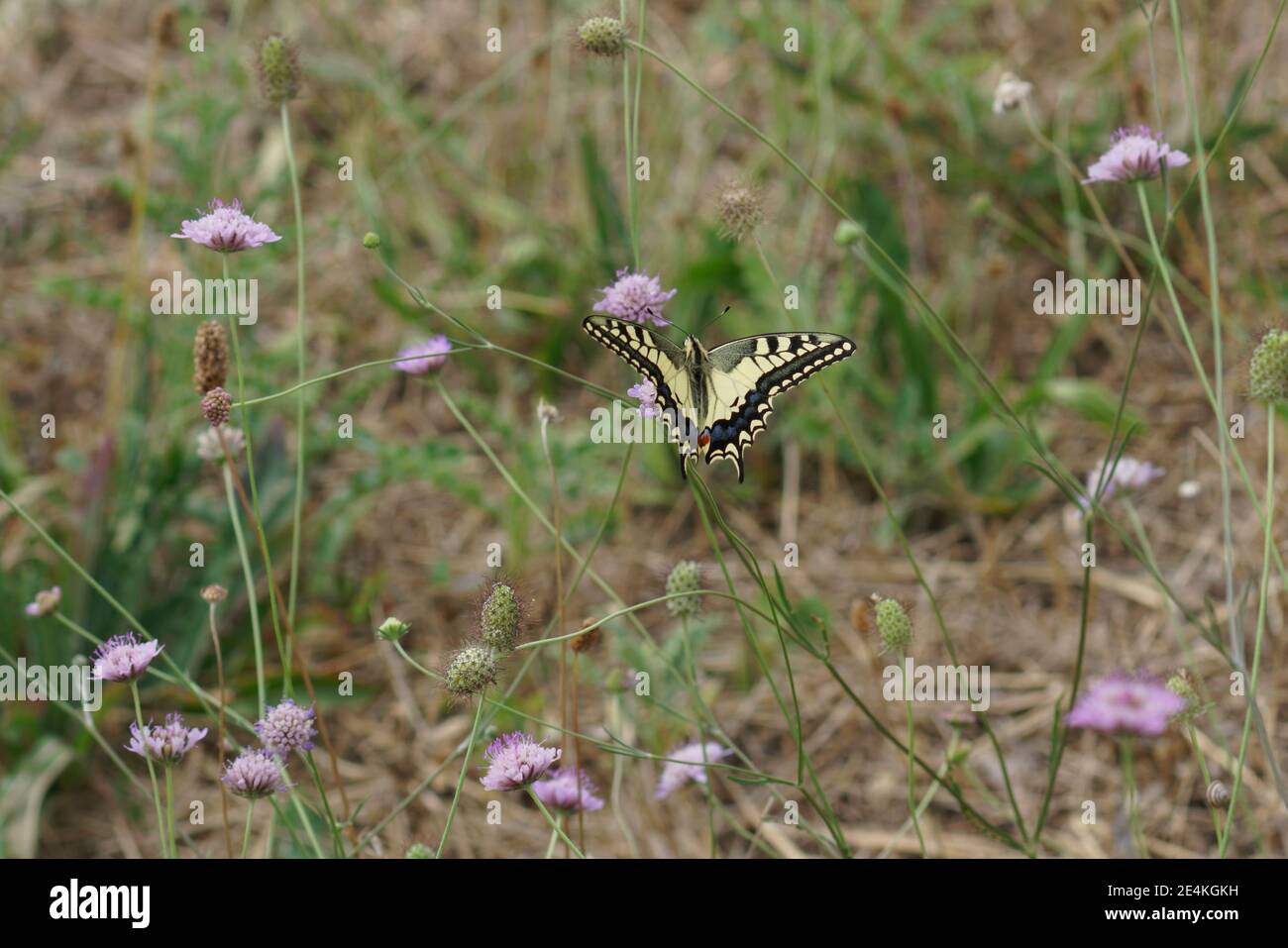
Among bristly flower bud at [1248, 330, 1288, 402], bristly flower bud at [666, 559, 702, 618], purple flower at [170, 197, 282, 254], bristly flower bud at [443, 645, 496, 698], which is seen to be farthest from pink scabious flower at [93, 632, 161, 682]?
bristly flower bud at [1248, 330, 1288, 402]

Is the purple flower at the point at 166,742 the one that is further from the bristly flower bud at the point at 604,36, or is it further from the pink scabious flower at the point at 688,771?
the bristly flower bud at the point at 604,36

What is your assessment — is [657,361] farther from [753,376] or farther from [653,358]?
[753,376]

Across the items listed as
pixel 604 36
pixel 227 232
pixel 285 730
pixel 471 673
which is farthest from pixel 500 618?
pixel 604 36

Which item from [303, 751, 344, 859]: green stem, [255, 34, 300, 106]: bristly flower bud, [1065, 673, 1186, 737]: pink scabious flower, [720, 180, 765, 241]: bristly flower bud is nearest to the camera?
[1065, 673, 1186, 737]: pink scabious flower

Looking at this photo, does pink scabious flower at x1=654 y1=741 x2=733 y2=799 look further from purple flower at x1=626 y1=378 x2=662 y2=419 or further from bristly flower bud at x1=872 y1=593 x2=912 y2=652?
purple flower at x1=626 y1=378 x2=662 y2=419

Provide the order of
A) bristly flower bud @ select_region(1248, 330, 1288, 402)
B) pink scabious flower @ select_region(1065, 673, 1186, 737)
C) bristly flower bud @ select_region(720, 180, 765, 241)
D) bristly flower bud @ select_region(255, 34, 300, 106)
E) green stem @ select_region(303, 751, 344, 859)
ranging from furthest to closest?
bristly flower bud @ select_region(255, 34, 300, 106), bristly flower bud @ select_region(720, 180, 765, 241), bristly flower bud @ select_region(1248, 330, 1288, 402), green stem @ select_region(303, 751, 344, 859), pink scabious flower @ select_region(1065, 673, 1186, 737)
